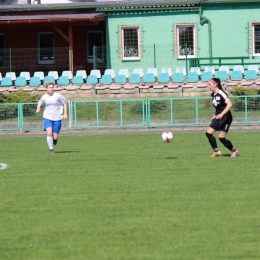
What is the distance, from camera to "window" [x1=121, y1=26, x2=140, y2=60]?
46219 mm

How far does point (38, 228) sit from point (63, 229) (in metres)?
0.34

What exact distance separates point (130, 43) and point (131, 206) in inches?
1371

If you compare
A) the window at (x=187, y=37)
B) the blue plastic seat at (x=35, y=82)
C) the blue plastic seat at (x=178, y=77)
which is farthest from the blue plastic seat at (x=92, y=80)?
→ the window at (x=187, y=37)

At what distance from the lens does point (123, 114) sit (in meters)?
33.9

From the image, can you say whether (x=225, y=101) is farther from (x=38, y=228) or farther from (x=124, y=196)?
(x=38, y=228)

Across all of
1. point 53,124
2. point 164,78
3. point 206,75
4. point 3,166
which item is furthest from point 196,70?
point 3,166

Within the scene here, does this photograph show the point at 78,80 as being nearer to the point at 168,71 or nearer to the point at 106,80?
the point at 106,80

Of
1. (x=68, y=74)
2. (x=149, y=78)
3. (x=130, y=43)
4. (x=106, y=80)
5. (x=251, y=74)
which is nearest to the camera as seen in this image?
(x=251, y=74)

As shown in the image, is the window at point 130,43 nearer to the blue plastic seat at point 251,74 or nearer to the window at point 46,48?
the window at point 46,48

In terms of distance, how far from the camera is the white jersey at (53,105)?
21547mm

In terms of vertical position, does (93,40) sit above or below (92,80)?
above

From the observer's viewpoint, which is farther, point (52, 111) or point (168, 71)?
point (168, 71)

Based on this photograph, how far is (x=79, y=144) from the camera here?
26.2 meters

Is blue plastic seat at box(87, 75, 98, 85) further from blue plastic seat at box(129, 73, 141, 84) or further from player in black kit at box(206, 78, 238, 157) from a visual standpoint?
player in black kit at box(206, 78, 238, 157)
